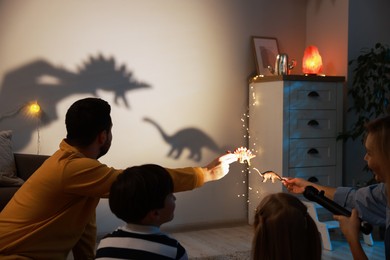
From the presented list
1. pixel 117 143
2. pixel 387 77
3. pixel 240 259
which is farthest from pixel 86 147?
pixel 387 77

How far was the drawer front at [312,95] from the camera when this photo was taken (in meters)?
3.98

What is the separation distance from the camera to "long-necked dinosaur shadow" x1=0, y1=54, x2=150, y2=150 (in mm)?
3623

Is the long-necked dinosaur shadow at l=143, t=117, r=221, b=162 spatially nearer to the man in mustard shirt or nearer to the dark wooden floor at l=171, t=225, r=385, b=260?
the dark wooden floor at l=171, t=225, r=385, b=260

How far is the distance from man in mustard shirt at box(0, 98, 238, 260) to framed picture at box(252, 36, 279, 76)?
8.42ft

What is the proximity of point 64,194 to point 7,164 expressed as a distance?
5.25 ft

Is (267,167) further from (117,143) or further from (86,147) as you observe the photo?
(86,147)

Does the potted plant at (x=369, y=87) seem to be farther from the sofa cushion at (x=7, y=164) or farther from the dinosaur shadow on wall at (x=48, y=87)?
the sofa cushion at (x=7, y=164)

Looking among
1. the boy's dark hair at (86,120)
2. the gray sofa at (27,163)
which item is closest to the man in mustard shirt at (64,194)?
the boy's dark hair at (86,120)

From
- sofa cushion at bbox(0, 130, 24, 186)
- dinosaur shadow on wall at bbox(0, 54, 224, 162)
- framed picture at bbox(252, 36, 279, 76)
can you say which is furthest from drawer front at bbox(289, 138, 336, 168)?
sofa cushion at bbox(0, 130, 24, 186)

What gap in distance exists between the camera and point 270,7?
4504mm

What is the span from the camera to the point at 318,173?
410cm

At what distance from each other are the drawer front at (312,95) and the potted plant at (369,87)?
0.59ft

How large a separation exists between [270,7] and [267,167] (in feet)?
4.74

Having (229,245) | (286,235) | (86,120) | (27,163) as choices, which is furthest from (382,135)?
(27,163)
